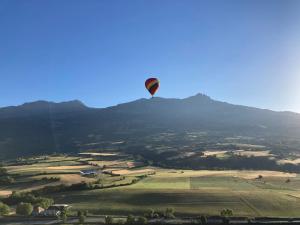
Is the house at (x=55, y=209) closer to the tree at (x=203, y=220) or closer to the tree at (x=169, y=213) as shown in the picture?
the tree at (x=169, y=213)

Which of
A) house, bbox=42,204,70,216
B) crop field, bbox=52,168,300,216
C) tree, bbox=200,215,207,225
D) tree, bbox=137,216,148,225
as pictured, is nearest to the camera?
tree, bbox=137,216,148,225

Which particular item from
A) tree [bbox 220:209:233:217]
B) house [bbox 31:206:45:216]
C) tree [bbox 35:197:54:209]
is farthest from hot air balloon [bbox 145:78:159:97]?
house [bbox 31:206:45:216]

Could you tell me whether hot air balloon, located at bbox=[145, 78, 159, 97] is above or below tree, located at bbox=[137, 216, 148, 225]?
above

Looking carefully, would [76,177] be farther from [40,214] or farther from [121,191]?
[40,214]

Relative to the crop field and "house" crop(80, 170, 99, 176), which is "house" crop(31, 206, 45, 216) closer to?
the crop field

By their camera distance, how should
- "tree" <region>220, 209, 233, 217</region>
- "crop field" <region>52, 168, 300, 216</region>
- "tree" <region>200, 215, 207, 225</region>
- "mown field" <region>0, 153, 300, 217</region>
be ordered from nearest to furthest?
"tree" <region>200, 215, 207, 225</region>
"tree" <region>220, 209, 233, 217</region>
"crop field" <region>52, 168, 300, 216</region>
"mown field" <region>0, 153, 300, 217</region>

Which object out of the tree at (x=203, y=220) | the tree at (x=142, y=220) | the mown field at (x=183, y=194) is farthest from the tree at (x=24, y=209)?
the tree at (x=203, y=220)

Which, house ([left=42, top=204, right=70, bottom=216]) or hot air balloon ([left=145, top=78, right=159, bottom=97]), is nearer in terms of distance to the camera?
house ([left=42, top=204, right=70, bottom=216])
